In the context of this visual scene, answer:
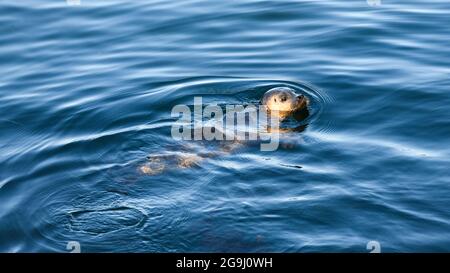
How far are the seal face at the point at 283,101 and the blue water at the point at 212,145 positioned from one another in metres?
0.23

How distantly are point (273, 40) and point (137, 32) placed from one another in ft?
8.50

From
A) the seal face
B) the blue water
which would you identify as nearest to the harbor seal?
the seal face

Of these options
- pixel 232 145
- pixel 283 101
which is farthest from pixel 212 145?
pixel 283 101

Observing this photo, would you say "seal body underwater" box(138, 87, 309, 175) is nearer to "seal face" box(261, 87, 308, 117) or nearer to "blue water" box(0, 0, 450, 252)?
"seal face" box(261, 87, 308, 117)

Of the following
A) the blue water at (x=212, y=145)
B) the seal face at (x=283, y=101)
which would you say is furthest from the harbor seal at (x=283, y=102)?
the blue water at (x=212, y=145)

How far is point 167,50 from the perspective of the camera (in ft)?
40.6

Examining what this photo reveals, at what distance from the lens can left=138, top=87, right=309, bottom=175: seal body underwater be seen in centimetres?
831

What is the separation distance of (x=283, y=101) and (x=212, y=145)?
1479mm

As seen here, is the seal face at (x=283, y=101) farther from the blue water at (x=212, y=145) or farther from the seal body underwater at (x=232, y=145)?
the blue water at (x=212, y=145)

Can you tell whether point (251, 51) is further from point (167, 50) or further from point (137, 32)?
point (137, 32)

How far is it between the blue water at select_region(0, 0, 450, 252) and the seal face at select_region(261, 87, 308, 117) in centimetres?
23

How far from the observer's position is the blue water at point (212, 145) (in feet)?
22.7

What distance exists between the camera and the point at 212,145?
886cm
